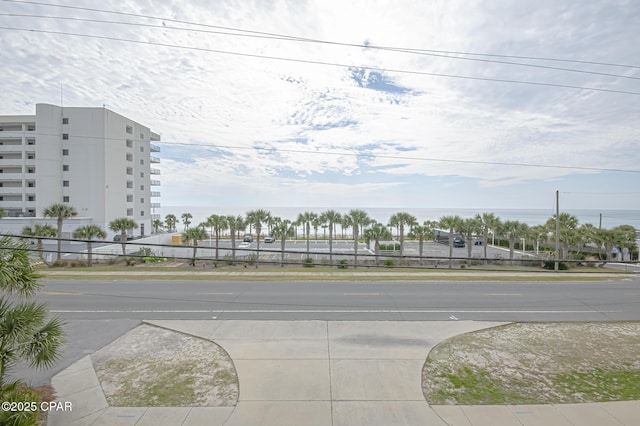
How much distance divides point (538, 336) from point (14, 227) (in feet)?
204

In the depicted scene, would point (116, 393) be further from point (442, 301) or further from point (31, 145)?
point (31, 145)

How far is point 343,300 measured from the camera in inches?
645

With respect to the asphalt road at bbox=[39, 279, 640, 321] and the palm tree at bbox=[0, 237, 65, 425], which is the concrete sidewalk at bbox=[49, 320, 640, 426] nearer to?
the palm tree at bbox=[0, 237, 65, 425]

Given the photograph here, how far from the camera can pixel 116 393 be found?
25.6ft

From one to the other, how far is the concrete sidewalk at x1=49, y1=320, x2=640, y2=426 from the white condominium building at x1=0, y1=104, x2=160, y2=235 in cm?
5270

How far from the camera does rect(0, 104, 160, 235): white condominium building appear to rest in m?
52.7

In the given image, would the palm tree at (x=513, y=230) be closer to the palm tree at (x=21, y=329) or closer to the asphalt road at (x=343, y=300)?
the asphalt road at (x=343, y=300)

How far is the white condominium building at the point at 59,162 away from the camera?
173ft

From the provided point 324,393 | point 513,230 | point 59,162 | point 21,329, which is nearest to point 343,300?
point 324,393

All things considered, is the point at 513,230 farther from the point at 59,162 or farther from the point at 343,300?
the point at 59,162

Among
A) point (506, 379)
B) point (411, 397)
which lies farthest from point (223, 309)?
point (506, 379)

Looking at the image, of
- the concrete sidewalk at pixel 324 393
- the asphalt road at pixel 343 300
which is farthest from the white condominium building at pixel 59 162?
the concrete sidewalk at pixel 324 393

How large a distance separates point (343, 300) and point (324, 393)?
28.1ft

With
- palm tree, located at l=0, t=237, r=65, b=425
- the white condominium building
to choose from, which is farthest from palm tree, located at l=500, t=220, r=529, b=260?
the white condominium building
